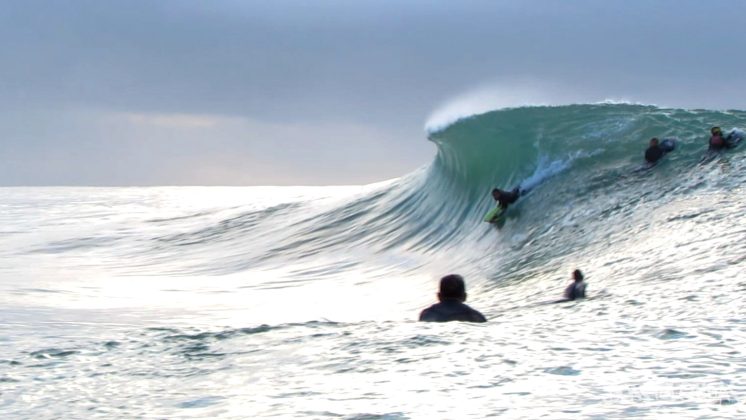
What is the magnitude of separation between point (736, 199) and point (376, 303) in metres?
4.18

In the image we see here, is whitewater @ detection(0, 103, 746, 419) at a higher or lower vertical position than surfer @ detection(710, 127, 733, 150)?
lower

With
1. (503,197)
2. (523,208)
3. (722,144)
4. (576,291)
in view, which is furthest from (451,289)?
(503,197)

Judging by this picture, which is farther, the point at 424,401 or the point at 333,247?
the point at 333,247

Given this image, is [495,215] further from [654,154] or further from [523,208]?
[654,154]

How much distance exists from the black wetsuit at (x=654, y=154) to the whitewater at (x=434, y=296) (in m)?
0.17

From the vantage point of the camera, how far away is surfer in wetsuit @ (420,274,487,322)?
740cm

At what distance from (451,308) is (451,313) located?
7 cm

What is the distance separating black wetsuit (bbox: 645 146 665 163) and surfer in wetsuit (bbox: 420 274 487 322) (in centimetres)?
807

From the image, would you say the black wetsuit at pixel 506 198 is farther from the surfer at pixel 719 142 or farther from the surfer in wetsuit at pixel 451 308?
the surfer in wetsuit at pixel 451 308

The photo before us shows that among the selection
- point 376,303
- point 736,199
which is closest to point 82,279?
point 376,303

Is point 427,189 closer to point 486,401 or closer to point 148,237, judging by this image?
point 148,237

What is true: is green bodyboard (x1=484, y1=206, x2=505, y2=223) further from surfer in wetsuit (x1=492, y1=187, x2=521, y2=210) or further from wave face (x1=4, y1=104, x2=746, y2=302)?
wave face (x1=4, y1=104, x2=746, y2=302)

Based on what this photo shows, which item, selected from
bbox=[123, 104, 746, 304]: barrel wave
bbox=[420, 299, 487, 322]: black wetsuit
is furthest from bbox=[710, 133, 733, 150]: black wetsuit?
bbox=[420, 299, 487, 322]: black wetsuit

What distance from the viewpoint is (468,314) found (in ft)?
24.3
